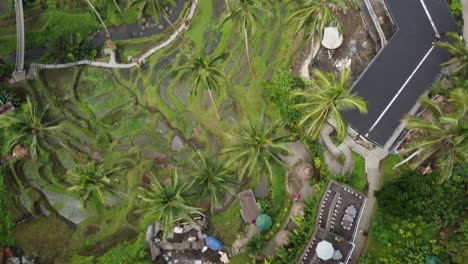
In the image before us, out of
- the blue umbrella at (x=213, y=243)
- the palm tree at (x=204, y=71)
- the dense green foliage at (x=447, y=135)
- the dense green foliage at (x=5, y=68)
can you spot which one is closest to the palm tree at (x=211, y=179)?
the blue umbrella at (x=213, y=243)

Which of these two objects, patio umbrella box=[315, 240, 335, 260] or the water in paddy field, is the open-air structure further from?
the water in paddy field

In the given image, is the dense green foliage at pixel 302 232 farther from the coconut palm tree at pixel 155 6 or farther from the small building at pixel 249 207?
the coconut palm tree at pixel 155 6

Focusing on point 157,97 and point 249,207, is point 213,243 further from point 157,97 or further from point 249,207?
point 157,97

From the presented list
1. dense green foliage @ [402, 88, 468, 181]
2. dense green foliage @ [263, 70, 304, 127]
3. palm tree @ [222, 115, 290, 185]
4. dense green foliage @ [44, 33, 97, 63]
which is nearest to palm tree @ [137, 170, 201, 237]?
palm tree @ [222, 115, 290, 185]

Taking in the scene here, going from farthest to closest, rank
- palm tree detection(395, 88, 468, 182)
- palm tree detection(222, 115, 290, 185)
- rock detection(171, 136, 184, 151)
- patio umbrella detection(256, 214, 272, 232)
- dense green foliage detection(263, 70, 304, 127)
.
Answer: rock detection(171, 136, 184, 151) < dense green foliage detection(263, 70, 304, 127) < patio umbrella detection(256, 214, 272, 232) < palm tree detection(222, 115, 290, 185) < palm tree detection(395, 88, 468, 182)

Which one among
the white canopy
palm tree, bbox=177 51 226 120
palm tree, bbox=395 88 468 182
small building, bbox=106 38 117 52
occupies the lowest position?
small building, bbox=106 38 117 52

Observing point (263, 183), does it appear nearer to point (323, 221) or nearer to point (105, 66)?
point (323, 221)

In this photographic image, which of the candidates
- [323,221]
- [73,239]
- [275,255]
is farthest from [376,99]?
[73,239]
